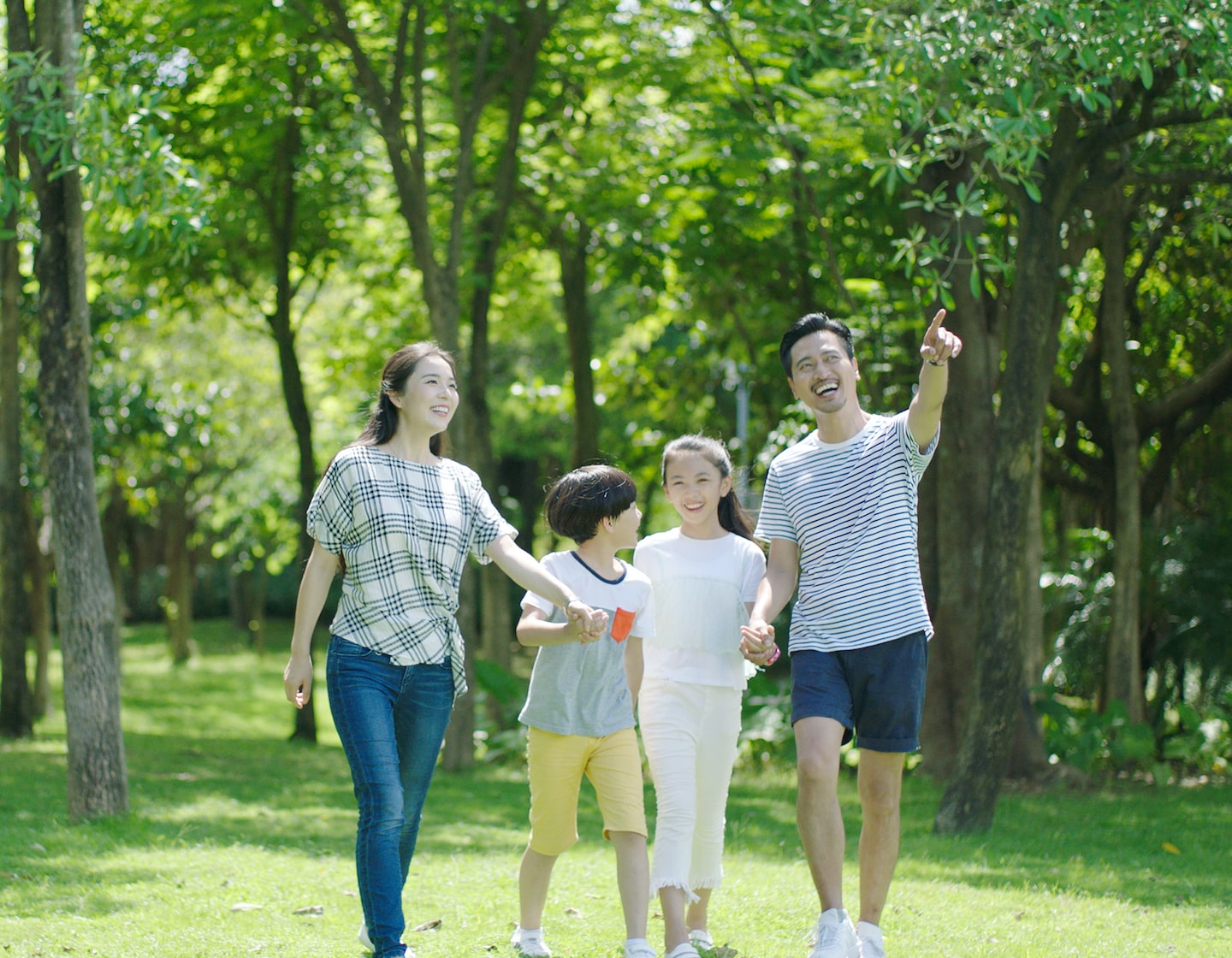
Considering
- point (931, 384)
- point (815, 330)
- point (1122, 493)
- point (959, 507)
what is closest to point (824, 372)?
point (815, 330)

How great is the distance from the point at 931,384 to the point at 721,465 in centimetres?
80

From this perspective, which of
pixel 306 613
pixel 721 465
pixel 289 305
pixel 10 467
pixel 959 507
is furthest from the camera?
pixel 289 305

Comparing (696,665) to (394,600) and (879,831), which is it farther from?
(394,600)

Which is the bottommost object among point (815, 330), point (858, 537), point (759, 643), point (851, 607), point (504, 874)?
point (504, 874)

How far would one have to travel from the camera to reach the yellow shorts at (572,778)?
423cm

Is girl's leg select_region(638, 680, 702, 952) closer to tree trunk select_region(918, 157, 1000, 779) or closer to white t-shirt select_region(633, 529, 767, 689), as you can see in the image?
white t-shirt select_region(633, 529, 767, 689)

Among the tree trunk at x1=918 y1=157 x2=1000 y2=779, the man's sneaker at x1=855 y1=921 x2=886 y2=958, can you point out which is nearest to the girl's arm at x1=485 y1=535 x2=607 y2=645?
the man's sneaker at x1=855 y1=921 x2=886 y2=958

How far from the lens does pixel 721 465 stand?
4.54m

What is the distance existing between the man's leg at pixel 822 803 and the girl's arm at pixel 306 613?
1519mm

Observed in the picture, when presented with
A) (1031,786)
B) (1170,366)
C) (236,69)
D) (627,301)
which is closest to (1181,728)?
(1031,786)

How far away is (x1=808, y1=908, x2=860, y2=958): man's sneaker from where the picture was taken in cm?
392

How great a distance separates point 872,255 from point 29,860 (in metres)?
8.10

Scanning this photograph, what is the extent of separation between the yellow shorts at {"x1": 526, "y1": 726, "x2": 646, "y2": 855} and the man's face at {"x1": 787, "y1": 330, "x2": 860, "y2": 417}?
124 cm

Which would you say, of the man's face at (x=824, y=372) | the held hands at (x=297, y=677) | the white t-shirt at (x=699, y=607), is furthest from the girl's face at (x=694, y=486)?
the held hands at (x=297, y=677)
